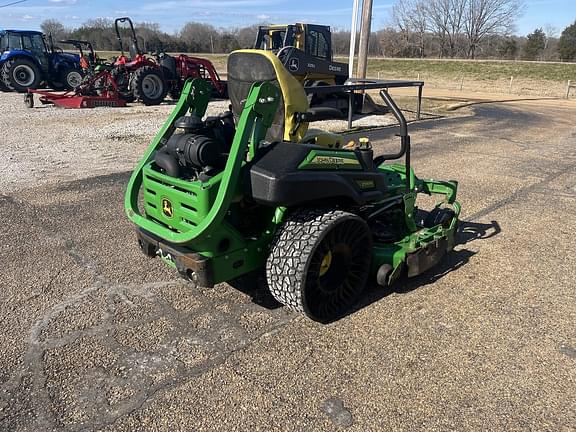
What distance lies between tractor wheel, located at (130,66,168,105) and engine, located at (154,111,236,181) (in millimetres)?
12525

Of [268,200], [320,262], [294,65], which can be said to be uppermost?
[294,65]

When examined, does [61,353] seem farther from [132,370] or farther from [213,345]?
[213,345]

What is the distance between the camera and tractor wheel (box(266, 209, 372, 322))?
3.05 meters

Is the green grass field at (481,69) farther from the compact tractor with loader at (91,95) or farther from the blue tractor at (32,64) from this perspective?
the compact tractor with loader at (91,95)

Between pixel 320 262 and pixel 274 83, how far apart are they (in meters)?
1.22

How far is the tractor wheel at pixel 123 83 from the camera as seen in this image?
1534 cm

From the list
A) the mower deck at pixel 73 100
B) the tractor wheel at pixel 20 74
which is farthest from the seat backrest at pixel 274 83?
the tractor wheel at pixel 20 74

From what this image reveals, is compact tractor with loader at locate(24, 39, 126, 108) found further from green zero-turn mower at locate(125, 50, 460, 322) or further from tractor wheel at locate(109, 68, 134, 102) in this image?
green zero-turn mower at locate(125, 50, 460, 322)

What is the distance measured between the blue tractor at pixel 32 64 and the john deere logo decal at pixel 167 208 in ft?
56.5

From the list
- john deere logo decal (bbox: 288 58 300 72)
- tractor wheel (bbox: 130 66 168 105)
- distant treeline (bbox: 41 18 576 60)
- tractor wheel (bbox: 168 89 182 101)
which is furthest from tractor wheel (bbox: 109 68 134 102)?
distant treeline (bbox: 41 18 576 60)

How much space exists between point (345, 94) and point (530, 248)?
11384 millimetres

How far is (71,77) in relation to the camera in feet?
62.0

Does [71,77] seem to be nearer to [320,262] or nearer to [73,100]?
[73,100]

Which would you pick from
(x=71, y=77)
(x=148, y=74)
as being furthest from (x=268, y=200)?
(x=71, y=77)
